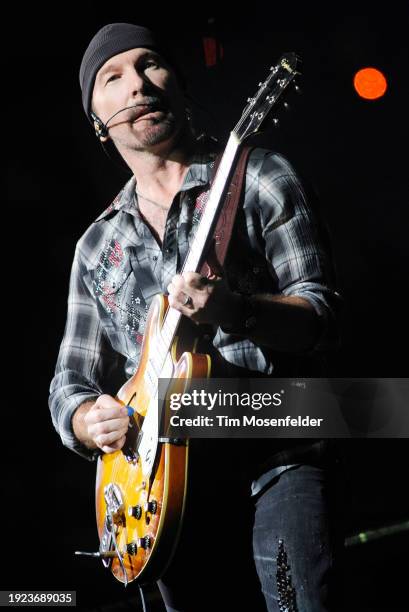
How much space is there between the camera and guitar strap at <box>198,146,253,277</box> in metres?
1.61

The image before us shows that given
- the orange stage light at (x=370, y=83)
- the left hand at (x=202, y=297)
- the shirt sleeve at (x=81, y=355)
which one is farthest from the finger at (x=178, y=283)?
the orange stage light at (x=370, y=83)

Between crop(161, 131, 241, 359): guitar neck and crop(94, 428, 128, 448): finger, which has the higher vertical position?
crop(161, 131, 241, 359): guitar neck

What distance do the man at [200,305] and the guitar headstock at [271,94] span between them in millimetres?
145

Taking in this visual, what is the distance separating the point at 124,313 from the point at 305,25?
Answer: 2251 mm

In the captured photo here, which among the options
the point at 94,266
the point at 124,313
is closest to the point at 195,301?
the point at 124,313

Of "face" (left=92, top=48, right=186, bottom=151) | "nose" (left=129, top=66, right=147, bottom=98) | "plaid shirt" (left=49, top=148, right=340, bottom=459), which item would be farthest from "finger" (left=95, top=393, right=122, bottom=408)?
"nose" (left=129, top=66, right=147, bottom=98)

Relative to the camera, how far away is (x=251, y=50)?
12.0 feet

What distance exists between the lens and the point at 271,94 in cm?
179

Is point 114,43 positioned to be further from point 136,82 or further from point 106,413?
point 106,413

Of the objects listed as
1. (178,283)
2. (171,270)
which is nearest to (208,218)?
(178,283)

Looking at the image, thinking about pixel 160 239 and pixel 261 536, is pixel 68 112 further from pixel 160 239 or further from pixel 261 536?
pixel 261 536

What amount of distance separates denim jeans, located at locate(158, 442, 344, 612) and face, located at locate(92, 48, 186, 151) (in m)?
0.98

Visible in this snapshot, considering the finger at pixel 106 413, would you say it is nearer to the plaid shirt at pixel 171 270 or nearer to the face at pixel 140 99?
the plaid shirt at pixel 171 270

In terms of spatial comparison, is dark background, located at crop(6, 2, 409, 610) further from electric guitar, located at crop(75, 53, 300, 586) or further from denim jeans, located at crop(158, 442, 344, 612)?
denim jeans, located at crop(158, 442, 344, 612)
